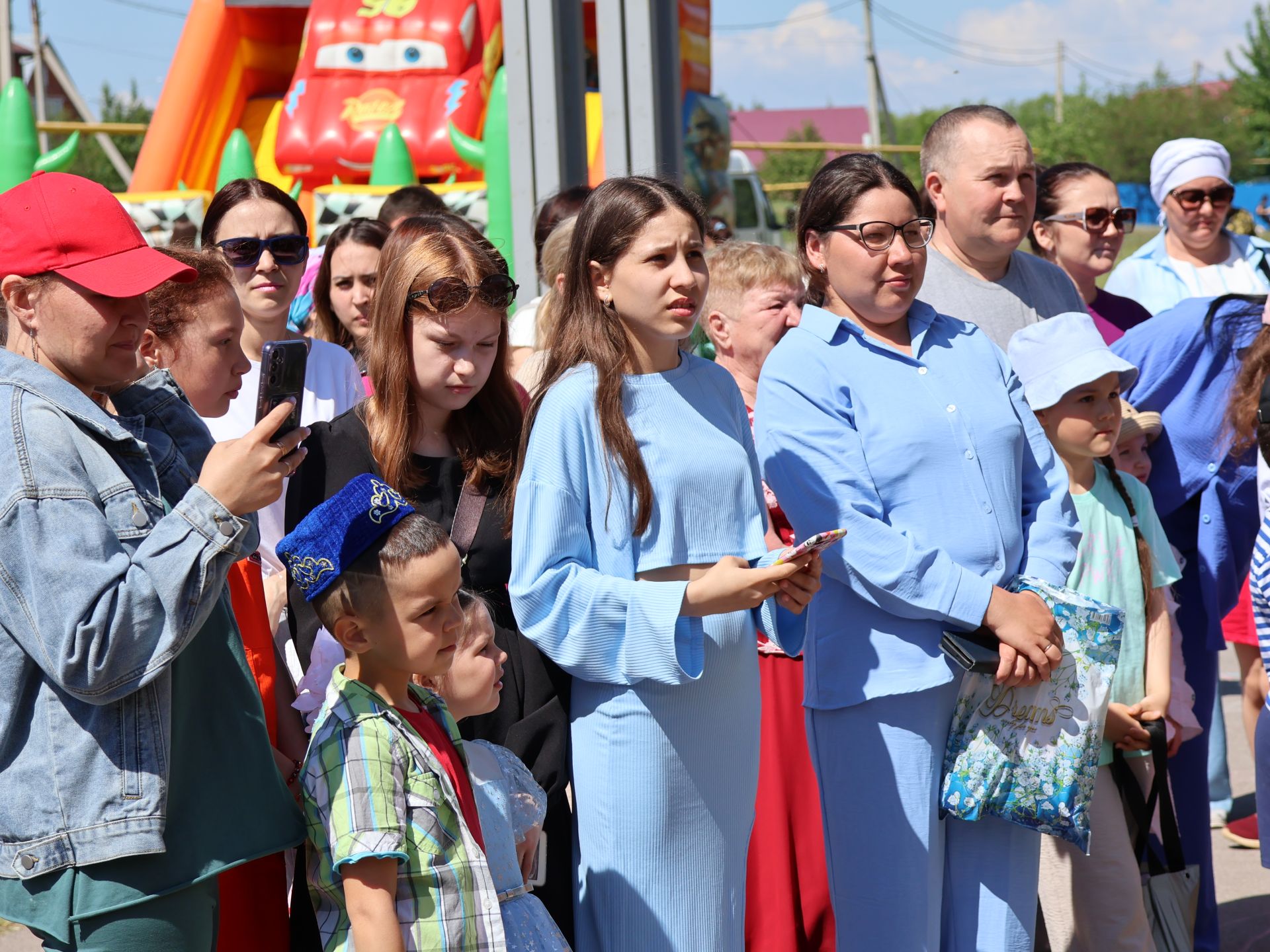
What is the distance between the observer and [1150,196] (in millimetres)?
45375

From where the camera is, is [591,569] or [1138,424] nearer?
[591,569]

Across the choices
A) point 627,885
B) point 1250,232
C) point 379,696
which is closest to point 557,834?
point 627,885

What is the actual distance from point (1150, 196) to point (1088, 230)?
4480 centimetres

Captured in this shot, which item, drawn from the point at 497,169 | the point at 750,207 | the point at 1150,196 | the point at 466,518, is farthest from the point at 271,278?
the point at 1150,196

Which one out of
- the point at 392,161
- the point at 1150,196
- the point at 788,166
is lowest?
the point at 392,161

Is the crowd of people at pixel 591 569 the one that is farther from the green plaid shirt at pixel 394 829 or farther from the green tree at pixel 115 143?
the green tree at pixel 115 143

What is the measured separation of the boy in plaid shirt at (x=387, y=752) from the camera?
2143 millimetres

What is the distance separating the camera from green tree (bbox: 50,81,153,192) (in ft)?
122

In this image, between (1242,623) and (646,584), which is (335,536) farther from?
(1242,623)

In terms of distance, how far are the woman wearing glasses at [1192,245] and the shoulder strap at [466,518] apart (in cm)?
358

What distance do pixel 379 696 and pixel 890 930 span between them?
1.32 metres

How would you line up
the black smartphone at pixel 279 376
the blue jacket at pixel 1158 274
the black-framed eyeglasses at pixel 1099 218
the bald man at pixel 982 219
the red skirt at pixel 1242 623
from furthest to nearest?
the blue jacket at pixel 1158 274
the red skirt at pixel 1242 623
the black-framed eyeglasses at pixel 1099 218
the bald man at pixel 982 219
the black smartphone at pixel 279 376

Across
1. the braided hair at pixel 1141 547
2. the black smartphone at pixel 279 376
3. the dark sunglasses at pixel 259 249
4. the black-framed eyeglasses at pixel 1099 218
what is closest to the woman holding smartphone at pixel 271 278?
the dark sunglasses at pixel 259 249

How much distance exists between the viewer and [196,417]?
2.43 m
